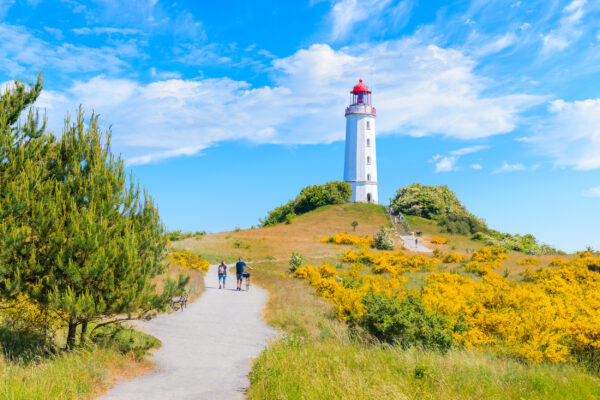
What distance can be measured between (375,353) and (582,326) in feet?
18.8

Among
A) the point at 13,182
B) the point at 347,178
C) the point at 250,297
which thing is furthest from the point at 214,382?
the point at 347,178

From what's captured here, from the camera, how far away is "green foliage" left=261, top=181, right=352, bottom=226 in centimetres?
7162

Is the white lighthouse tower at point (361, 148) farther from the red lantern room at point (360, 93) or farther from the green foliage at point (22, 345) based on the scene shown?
the green foliage at point (22, 345)

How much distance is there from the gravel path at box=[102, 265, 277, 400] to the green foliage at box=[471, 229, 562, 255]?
42444mm

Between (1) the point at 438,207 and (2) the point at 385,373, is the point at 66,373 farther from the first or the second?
(1) the point at 438,207

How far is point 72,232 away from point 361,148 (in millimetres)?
62372

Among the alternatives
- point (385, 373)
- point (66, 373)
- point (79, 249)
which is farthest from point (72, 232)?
point (385, 373)

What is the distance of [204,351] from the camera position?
11.7 metres

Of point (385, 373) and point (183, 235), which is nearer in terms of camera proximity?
point (385, 373)

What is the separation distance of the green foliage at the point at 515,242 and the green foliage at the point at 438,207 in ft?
9.91

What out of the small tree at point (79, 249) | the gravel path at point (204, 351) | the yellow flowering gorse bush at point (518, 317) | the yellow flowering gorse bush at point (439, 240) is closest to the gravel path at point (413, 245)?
the yellow flowering gorse bush at point (439, 240)

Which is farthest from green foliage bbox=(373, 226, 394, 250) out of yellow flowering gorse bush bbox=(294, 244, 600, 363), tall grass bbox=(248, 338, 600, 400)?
tall grass bbox=(248, 338, 600, 400)

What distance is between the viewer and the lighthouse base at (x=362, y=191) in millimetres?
71812

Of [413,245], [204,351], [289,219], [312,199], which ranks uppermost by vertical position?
[312,199]
